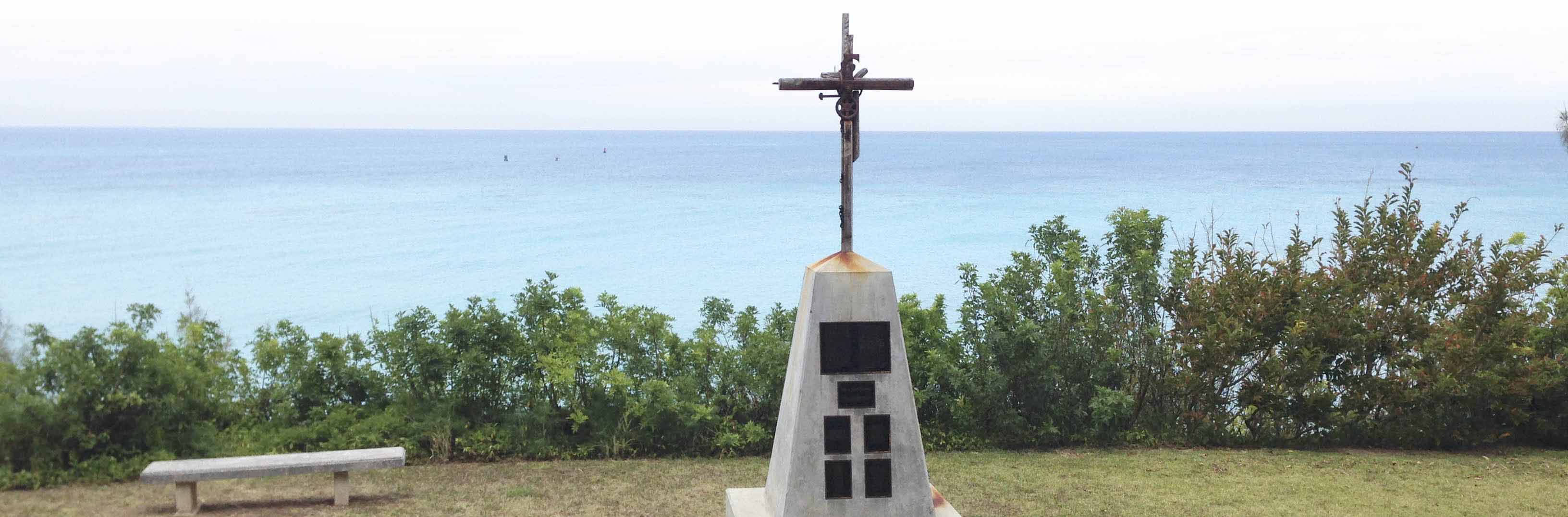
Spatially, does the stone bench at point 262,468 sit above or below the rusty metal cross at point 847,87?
below

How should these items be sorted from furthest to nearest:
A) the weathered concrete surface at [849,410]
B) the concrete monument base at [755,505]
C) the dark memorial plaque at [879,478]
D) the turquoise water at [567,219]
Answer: the turquoise water at [567,219] → the concrete monument base at [755,505] → the dark memorial plaque at [879,478] → the weathered concrete surface at [849,410]

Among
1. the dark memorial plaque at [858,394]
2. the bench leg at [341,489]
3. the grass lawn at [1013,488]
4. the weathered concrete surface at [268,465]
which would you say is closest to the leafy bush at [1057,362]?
the grass lawn at [1013,488]

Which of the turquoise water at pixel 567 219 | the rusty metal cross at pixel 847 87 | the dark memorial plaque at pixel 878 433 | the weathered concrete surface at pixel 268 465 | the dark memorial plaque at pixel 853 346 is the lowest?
the turquoise water at pixel 567 219

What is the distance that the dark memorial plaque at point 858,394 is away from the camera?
633 centimetres

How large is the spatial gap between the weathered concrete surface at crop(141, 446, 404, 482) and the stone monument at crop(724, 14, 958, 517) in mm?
3103

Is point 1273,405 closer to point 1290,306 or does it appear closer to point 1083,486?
point 1290,306

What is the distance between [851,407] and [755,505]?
0.97m

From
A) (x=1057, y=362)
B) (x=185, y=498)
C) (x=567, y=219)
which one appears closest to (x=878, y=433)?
(x=1057, y=362)

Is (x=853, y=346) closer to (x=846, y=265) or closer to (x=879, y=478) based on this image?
(x=846, y=265)

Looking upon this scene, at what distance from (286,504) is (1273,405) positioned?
770 cm

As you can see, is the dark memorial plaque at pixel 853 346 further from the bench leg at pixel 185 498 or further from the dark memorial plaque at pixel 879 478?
the bench leg at pixel 185 498

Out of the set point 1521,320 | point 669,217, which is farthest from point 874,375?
point 669,217

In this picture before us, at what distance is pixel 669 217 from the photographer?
179 ft

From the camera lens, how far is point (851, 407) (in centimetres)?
634
